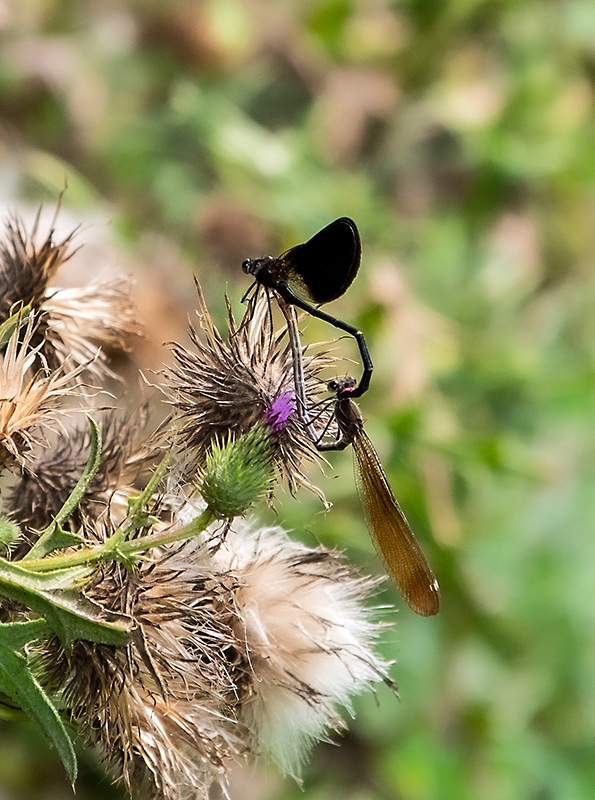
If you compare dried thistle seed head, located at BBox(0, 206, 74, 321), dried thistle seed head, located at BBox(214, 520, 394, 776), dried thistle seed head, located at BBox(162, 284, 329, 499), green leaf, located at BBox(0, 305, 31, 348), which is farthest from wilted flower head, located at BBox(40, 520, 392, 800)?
dried thistle seed head, located at BBox(0, 206, 74, 321)

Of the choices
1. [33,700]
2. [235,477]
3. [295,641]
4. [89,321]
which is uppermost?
[89,321]

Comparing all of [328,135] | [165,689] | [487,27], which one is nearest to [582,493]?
[328,135]

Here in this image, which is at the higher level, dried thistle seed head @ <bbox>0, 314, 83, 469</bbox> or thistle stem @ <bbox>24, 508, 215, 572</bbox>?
dried thistle seed head @ <bbox>0, 314, 83, 469</bbox>

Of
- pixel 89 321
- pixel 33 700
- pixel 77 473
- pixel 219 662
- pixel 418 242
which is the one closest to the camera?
pixel 33 700

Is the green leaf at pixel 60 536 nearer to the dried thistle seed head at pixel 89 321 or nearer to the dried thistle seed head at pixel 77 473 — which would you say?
the dried thistle seed head at pixel 77 473

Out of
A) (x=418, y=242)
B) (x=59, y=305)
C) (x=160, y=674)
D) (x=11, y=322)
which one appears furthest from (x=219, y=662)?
(x=418, y=242)

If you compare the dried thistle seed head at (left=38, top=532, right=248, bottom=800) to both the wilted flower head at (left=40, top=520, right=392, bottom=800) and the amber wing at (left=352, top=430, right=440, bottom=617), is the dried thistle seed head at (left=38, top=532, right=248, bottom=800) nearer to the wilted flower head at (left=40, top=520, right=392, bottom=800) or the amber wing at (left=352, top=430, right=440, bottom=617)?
the wilted flower head at (left=40, top=520, right=392, bottom=800)

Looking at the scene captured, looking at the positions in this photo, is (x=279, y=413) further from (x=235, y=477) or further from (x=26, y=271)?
(x=26, y=271)
